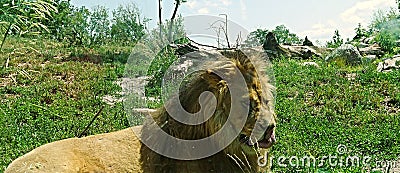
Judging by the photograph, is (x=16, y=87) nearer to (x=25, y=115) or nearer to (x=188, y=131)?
(x=25, y=115)

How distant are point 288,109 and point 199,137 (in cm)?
519

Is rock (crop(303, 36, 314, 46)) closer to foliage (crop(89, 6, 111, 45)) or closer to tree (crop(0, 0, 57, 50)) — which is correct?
foliage (crop(89, 6, 111, 45))

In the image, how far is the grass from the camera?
20.3ft

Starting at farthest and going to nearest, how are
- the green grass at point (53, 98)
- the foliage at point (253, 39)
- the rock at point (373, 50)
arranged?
1. the rock at point (373, 50)
2. the green grass at point (53, 98)
3. the foliage at point (253, 39)

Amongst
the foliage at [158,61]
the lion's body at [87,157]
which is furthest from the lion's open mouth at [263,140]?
the foliage at [158,61]

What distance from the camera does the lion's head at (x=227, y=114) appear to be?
3078 millimetres

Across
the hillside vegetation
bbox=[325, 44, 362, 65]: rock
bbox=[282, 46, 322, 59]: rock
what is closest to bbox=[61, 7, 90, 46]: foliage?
the hillside vegetation

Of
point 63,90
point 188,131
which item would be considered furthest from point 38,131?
point 188,131

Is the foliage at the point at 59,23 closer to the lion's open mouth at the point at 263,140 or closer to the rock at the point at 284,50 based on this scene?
the rock at the point at 284,50

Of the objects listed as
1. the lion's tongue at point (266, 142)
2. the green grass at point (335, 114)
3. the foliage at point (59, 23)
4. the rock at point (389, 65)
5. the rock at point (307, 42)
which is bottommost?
the green grass at point (335, 114)

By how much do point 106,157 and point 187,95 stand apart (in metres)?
0.75

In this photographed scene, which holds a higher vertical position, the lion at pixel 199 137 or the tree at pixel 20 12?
the tree at pixel 20 12

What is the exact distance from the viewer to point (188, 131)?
10.8 ft

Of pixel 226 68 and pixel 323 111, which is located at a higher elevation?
pixel 226 68
